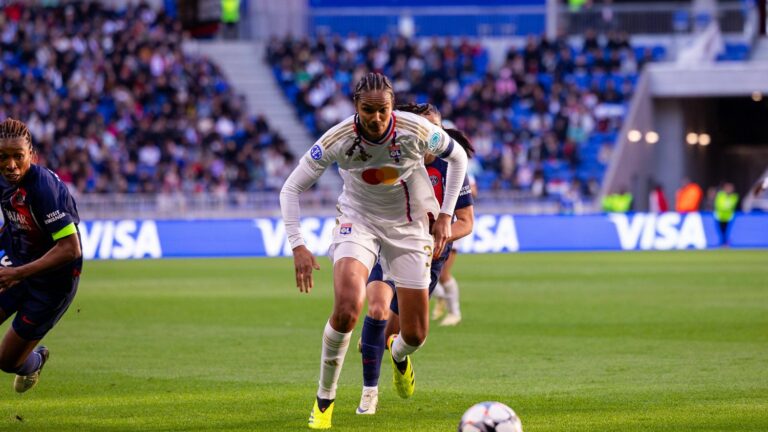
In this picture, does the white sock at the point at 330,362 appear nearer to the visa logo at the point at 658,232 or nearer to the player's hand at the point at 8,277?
the player's hand at the point at 8,277

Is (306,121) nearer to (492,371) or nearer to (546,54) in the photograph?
(546,54)

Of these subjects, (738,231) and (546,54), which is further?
(546,54)

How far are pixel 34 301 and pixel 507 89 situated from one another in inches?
1395

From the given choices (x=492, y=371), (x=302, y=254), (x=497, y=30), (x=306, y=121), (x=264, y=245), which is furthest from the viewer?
(x=497, y=30)

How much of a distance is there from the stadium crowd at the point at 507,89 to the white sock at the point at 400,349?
100 ft

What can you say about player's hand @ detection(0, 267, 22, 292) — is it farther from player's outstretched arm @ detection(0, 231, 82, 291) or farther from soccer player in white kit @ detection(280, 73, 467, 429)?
soccer player in white kit @ detection(280, 73, 467, 429)

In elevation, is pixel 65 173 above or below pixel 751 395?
below

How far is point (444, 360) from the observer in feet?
40.6

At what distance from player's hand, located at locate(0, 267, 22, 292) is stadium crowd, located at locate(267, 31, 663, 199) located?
31.9 meters

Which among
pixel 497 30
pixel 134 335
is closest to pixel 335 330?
pixel 134 335

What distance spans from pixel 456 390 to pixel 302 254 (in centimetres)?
260

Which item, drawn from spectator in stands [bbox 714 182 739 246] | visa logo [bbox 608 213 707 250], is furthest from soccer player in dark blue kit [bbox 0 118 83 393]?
visa logo [bbox 608 213 707 250]

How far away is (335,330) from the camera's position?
27.8 ft

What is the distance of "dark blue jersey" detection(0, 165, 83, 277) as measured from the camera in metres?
8.41
